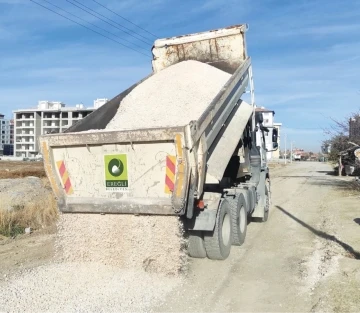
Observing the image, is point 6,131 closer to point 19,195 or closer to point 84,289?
point 19,195

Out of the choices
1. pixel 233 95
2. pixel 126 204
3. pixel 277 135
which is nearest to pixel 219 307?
pixel 126 204

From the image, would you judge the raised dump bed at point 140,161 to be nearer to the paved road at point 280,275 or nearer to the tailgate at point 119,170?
the tailgate at point 119,170

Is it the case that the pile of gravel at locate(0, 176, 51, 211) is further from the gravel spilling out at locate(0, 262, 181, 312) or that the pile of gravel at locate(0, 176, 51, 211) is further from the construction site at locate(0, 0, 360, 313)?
the gravel spilling out at locate(0, 262, 181, 312)

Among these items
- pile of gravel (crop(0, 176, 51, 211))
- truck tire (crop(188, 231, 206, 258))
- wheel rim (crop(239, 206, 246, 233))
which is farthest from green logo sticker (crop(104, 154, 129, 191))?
pile of gravel (crop(0, 176, 51, 211))

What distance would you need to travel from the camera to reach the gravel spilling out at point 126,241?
18.1 feet

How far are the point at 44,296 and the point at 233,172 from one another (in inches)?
183

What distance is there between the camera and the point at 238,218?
299 inches

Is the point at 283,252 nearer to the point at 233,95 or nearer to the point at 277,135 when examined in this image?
the point at 233,95

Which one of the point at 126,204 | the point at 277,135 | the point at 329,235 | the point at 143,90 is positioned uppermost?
the point at 143,90

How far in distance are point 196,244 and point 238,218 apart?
4.39 ft

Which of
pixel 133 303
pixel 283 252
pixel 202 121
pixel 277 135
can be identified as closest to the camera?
pixel 133 303

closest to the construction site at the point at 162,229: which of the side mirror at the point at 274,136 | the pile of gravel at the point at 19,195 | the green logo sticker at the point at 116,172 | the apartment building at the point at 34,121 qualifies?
the green logo sticker at the point at 116,172

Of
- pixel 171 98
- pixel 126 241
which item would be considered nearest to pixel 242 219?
pixel 171 98

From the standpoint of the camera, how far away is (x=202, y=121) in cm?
551
